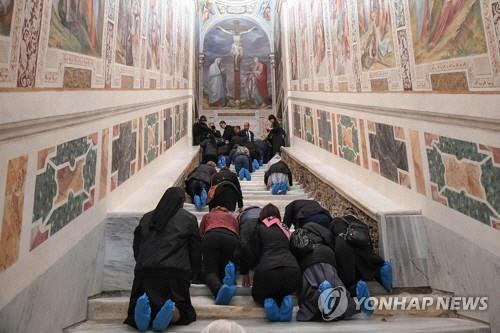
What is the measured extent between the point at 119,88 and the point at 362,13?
3.96 m

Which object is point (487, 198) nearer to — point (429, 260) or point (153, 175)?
point (429, 260)

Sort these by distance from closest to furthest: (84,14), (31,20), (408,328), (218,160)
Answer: (31,20) < (408,328) < (84,14) < (218,160)

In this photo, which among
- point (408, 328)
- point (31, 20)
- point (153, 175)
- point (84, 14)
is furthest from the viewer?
point (153, 175)

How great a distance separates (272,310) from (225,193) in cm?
262

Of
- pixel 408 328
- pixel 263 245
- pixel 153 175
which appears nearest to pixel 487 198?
pixel 408 328

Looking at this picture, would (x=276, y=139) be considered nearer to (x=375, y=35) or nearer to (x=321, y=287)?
(x=375, y=35)

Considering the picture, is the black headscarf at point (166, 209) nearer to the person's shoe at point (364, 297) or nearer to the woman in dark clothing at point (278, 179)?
the person's shoe at point (364, 297)

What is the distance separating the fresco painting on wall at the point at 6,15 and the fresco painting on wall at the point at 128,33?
2538mm

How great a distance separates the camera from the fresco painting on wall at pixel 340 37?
6730 millimetres

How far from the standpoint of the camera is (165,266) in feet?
10.3

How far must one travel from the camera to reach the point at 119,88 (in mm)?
4988

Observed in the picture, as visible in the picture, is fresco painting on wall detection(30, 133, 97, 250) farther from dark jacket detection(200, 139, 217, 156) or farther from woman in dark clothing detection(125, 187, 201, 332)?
dark jacket detection(200, 139, 217, 156)

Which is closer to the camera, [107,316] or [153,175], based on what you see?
[107,316]

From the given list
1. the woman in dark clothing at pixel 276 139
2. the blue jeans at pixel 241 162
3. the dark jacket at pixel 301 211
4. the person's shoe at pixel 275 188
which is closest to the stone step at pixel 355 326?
the dark jacket at pixel 301 211
